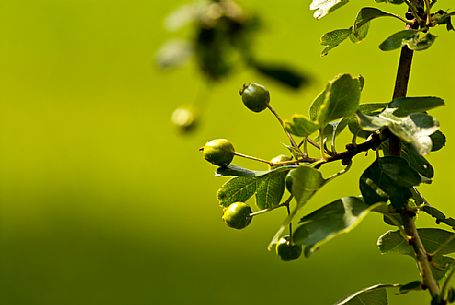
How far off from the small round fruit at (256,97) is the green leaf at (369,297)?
0.16 meters

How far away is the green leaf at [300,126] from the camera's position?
22.0 inches

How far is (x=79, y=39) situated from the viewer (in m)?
3.59

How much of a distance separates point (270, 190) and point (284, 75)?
0.67 m

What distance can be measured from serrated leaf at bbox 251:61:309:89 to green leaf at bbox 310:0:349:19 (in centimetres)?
64

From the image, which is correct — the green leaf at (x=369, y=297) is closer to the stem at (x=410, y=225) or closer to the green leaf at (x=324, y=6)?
the stem at (x=410, y=225)

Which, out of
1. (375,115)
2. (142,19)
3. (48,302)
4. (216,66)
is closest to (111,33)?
(142,19)

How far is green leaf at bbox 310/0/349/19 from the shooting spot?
0.61m

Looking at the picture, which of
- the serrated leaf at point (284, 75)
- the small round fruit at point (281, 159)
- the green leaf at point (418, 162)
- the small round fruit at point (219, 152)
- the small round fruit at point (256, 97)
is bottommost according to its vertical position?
the green leaf at point (418, 162)

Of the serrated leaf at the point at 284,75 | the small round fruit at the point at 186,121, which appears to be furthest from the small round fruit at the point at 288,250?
the small round fruit at the point at 186,121

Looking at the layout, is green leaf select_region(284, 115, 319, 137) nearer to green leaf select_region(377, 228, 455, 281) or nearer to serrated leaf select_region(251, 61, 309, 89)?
green leaf select_region(377, 228, 455, 281)

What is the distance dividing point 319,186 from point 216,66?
86cm

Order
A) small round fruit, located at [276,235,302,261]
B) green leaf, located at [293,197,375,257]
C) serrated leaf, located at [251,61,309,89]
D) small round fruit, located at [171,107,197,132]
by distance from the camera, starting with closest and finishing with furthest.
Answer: green leaf, located at [293,197,375,257], small round fruit, located at [276,235,302,261], serrated leaf, located at [251,61,309,89], small round fruit, located at [171,107,197,132]

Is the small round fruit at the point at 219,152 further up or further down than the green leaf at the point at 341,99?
further up

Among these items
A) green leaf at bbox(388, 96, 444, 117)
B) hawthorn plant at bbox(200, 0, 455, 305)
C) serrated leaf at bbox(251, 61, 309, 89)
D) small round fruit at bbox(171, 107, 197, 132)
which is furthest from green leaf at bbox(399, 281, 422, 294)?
small round fruit at bbox(171, 107, 197, 132)
